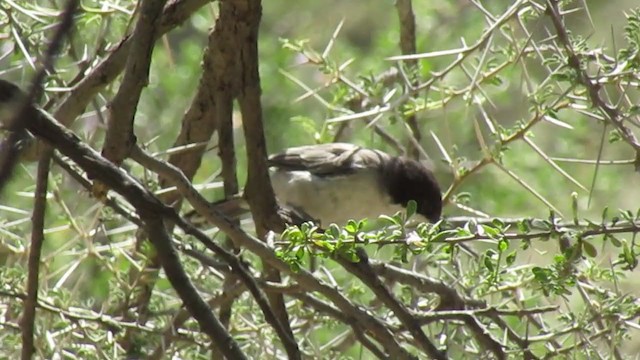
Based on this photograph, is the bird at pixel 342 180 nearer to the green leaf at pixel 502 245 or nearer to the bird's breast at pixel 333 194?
the bird's breast at pixel 333 194

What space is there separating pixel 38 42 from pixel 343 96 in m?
1.00

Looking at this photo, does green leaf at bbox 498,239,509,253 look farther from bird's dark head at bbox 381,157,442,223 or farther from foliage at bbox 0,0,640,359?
bird's dark head at bbox 381,157,442,223

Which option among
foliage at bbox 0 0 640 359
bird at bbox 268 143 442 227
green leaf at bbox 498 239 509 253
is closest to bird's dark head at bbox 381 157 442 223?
bird at bbox 268 143 442 227

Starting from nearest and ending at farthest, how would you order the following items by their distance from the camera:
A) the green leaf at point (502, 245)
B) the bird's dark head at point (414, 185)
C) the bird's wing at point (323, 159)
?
the green leaf at point (502, 245), the bird's dark head at point (414, 185), the bird's wing at point (323, 159)

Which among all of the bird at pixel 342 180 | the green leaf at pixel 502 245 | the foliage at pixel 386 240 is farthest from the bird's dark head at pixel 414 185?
the green leaf at pixel 502 245

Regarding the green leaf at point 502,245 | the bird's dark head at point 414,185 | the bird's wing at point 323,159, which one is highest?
the bird's wing at point 323,159

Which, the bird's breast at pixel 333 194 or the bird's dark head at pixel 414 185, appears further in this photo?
the bird's breast at pixel 333 194

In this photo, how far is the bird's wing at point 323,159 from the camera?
14.2ft

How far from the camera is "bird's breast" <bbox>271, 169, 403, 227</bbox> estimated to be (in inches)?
173

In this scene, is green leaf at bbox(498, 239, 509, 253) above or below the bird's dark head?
above

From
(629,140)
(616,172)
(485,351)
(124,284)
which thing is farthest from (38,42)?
(616,172)

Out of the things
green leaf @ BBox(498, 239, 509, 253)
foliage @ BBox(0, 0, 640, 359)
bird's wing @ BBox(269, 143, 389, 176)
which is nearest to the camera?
green leaf @ BBox(498, 239, 509, 253)

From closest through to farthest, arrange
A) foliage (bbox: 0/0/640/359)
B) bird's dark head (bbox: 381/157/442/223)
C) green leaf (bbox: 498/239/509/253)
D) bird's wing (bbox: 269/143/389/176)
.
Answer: green leaf (bbox: 498/239/509/253) → foliage (bbox: 0/0/640/359) → bird's dark head (bbox: 381/157/442/223) → bird's wing (bbox: 269/143/389/176)

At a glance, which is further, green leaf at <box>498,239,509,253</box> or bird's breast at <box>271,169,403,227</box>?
bird's breast at <box>271,169,403,227</box>
